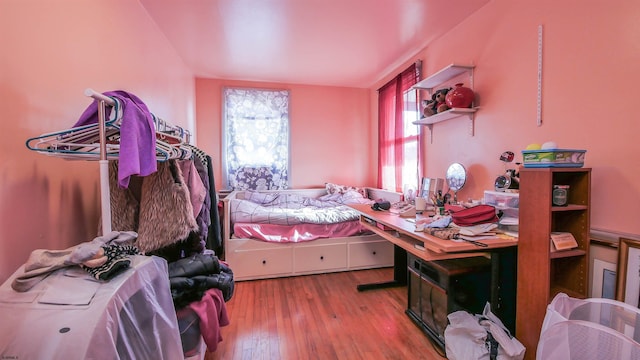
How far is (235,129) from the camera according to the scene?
3920mm

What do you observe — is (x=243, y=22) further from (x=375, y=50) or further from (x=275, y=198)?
(x=275, y=198)

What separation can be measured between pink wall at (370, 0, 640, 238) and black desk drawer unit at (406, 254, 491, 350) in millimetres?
656

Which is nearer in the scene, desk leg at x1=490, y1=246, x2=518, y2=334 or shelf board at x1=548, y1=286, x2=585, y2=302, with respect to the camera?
shelf board at x1=548, y1=286, x2=585, y2=302

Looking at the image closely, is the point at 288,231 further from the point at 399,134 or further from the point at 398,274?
the point at 399,134

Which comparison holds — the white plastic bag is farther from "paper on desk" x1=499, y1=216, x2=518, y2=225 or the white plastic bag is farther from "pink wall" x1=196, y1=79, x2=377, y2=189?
"pink wall" x1=196, y1=79, x2=377, y2=189

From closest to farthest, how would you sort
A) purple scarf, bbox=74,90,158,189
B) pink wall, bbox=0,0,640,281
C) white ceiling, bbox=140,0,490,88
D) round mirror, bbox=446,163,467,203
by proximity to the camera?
purple scarf, bbox=74,90,158,189 < pink wall, bbox=0,0,640,281 < white ceiling, bbox=140,0,490,88 < round mirror, bbox=446,163,467,203

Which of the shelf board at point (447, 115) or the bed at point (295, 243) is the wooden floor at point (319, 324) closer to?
the bed at point (295, 243)

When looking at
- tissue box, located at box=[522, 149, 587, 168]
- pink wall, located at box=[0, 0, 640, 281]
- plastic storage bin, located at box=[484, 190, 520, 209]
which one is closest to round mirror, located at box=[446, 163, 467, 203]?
pink wall, located at box=[0, 0, 640, 281]

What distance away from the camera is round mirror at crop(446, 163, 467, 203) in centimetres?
227

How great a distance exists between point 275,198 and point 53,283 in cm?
290

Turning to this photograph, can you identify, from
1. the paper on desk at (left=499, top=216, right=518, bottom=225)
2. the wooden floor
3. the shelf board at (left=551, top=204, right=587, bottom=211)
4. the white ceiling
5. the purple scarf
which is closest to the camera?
the purple scarf

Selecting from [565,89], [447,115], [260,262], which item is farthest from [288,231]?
[565,89]

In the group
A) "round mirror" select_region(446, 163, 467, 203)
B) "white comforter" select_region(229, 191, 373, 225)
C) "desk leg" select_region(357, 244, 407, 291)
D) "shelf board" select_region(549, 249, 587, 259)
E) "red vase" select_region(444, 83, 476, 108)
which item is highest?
"red vase" select_region(444, 83, 476, 108)

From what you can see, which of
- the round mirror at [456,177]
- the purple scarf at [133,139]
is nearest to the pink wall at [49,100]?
the purple scarf at [133,139]
